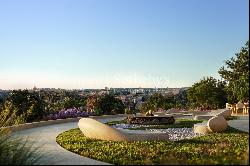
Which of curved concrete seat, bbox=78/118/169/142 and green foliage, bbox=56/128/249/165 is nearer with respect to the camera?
green foliage, bbox=56/128/249/165

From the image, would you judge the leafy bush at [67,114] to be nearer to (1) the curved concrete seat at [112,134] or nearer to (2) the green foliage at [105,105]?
(2) the green foliage at [105,105]

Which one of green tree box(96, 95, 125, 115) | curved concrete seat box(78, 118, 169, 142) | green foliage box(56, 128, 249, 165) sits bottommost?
green foliage box(56, 128, 249, 165)

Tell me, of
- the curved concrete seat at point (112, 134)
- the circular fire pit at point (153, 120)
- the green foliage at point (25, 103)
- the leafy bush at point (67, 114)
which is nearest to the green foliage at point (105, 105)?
the leafy bush at point (67, 114)

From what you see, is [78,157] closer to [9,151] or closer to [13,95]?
[9,151]

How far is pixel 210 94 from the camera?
36.4 metres

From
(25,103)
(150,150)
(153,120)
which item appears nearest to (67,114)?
(25,103)

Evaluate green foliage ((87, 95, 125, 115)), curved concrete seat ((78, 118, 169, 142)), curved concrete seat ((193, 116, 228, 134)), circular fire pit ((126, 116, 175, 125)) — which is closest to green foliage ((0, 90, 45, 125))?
circular fire pit ((126, 116, 175, 125))

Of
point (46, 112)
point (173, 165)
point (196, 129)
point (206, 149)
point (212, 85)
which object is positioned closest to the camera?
point (173, 165)

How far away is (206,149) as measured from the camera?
10.6 metres

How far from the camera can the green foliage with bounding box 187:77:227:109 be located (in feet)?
119

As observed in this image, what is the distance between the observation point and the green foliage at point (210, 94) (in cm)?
3625

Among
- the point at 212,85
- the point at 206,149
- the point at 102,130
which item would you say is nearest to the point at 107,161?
the point at 206,149

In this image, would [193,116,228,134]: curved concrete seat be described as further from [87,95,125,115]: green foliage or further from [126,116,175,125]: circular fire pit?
[87,95,125,115]: green foliage

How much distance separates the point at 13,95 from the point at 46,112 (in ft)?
7.20
